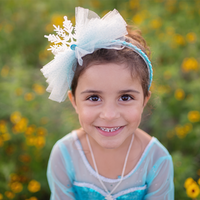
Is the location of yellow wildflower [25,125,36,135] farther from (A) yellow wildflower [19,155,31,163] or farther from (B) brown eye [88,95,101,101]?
(B) brown eye [88,95,101,101]

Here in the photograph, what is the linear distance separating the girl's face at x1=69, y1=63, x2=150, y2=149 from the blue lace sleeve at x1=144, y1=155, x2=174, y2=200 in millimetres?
382

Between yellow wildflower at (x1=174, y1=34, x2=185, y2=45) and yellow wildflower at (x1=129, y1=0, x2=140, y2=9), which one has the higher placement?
yellow wildflower at (x1=129, y1=0, x2=140, y2=9)

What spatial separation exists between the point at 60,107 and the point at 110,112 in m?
1.41

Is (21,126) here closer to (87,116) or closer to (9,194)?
(9,194)

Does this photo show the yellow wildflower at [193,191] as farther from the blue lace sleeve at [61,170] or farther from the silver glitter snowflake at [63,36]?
the silver glitter snowflake at [63,36]

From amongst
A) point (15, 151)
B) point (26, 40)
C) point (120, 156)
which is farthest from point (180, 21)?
point (15, 151)

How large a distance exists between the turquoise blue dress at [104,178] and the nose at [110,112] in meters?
0.44

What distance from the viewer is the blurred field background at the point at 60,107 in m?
1.93

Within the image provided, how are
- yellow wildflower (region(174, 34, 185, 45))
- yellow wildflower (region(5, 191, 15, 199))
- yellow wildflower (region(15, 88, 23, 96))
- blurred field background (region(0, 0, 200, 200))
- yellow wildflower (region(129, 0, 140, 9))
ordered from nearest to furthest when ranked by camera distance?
1. yellow wildflower (region(5, 191, 15, 199))
2. blurred field background (region(0, 0, 200, 200))
3. yellow wildflower (region(15, 88, 23, 96))
4. yellow wildflower (region(174, 34, 185, 45))
5. yellow wildflower (region(129, 0, 140, 9))

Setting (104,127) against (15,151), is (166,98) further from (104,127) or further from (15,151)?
(15,151)

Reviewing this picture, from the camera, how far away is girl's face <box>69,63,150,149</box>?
0.99 m

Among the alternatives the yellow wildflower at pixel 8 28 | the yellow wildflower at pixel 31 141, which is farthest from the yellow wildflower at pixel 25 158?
the yellow wildflower at pixel 8 28

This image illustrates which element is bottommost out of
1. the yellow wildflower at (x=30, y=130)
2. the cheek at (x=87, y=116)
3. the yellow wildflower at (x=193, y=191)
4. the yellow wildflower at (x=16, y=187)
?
the yellow wildflower at (x=16, y=187)

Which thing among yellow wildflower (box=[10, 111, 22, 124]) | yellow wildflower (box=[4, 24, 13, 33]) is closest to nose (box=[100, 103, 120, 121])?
yellow wildflower (box=[10, 111, 22, 124])
